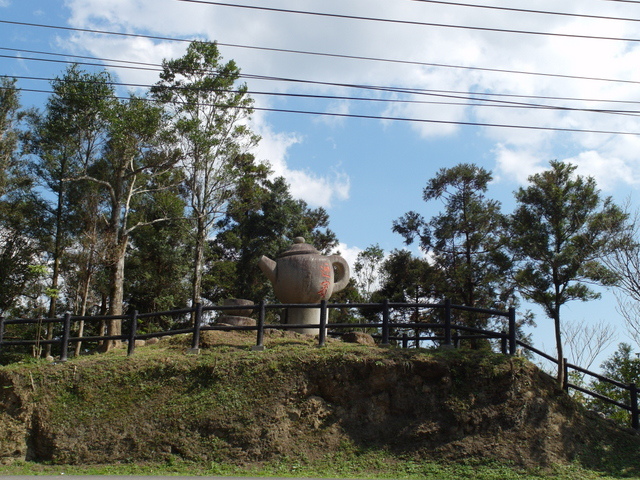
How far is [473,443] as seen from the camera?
10.8 meters

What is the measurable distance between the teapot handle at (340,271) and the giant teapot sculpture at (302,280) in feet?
1.63

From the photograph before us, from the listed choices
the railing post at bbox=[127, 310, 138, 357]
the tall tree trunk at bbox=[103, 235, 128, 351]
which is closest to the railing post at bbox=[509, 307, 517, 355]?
the railing post at bbox=[127, 310, 138, 357]

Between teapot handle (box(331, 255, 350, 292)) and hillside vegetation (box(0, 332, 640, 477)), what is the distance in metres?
3.75

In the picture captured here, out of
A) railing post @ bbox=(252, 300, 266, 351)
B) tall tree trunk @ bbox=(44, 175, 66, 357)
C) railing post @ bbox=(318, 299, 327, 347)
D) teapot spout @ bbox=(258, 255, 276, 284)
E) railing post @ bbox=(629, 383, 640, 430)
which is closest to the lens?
railing post @ bbox=(252, 300, 266, 351)

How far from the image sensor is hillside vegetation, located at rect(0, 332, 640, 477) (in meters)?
10.7

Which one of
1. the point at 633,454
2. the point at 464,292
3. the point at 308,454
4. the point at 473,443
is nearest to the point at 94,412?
the point at 308,454

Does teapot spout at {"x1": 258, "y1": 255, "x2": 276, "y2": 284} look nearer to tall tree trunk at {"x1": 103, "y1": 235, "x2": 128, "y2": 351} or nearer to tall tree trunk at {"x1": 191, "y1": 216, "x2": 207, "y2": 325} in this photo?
tall tree trunk at {"x1": 103, "y1": 235, "x2": 128, "y2": 351}

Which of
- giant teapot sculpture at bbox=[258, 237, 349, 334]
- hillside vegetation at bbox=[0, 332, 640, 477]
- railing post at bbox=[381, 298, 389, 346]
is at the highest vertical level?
giant teapot sculpture at bbox=[258, 237, 349, 334]

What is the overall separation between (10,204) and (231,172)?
10196 millimetres

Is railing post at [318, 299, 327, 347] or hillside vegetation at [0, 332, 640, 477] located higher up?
railing post at [318, 299, 327, 347]

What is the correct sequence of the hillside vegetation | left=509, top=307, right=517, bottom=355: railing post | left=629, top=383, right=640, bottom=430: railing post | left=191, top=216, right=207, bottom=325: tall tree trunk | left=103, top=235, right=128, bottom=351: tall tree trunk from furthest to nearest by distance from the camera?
left=191, top=216, right=207, bottom=325: tall tree trunk → left=103, top=235, right=128, bottom=351: tall tree trunk → left=629, top=383, right=640, bottom=430: railing post → left=509, top=307, right=517, bottom=355: railing post → the hillside vegetation

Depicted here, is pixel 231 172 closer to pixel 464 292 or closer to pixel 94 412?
pixel 464 292

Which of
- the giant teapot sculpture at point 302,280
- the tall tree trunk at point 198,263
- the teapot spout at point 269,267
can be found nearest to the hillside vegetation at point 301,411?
the giant teapot sculpture at point 302,280

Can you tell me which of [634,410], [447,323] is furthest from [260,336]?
[634,410]
